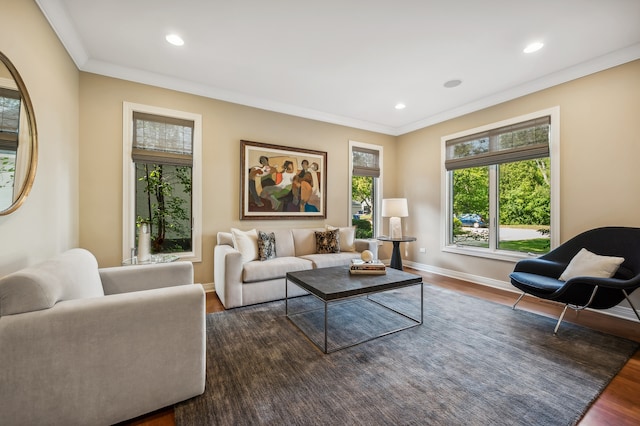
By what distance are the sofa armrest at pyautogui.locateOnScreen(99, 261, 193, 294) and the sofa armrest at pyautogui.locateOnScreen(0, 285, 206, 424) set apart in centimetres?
84

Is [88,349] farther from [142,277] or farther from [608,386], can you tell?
[608,386]

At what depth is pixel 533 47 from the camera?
276 cm

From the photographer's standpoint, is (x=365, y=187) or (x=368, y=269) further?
(x=365, y=187)

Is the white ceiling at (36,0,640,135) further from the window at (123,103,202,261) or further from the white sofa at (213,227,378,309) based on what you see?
the white sofa at (213,227,378,309)

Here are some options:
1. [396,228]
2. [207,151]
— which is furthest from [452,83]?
[207,151]

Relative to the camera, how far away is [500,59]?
9.85 ft

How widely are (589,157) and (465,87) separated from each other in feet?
5.46

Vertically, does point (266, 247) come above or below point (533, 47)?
below

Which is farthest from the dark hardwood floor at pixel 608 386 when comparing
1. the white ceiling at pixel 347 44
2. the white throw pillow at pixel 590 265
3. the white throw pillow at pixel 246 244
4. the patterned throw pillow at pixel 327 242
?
the white ceiling at pixel 347 44

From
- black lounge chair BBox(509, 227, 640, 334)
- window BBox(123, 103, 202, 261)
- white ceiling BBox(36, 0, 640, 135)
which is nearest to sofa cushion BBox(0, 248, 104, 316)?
window BBox(123, 103, 202, 261)

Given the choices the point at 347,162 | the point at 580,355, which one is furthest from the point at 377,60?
the point at 580,355

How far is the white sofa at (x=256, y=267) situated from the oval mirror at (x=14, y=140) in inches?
66.4

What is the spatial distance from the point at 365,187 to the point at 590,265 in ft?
11.2

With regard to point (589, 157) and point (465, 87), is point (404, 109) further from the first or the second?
point (589, 157)
